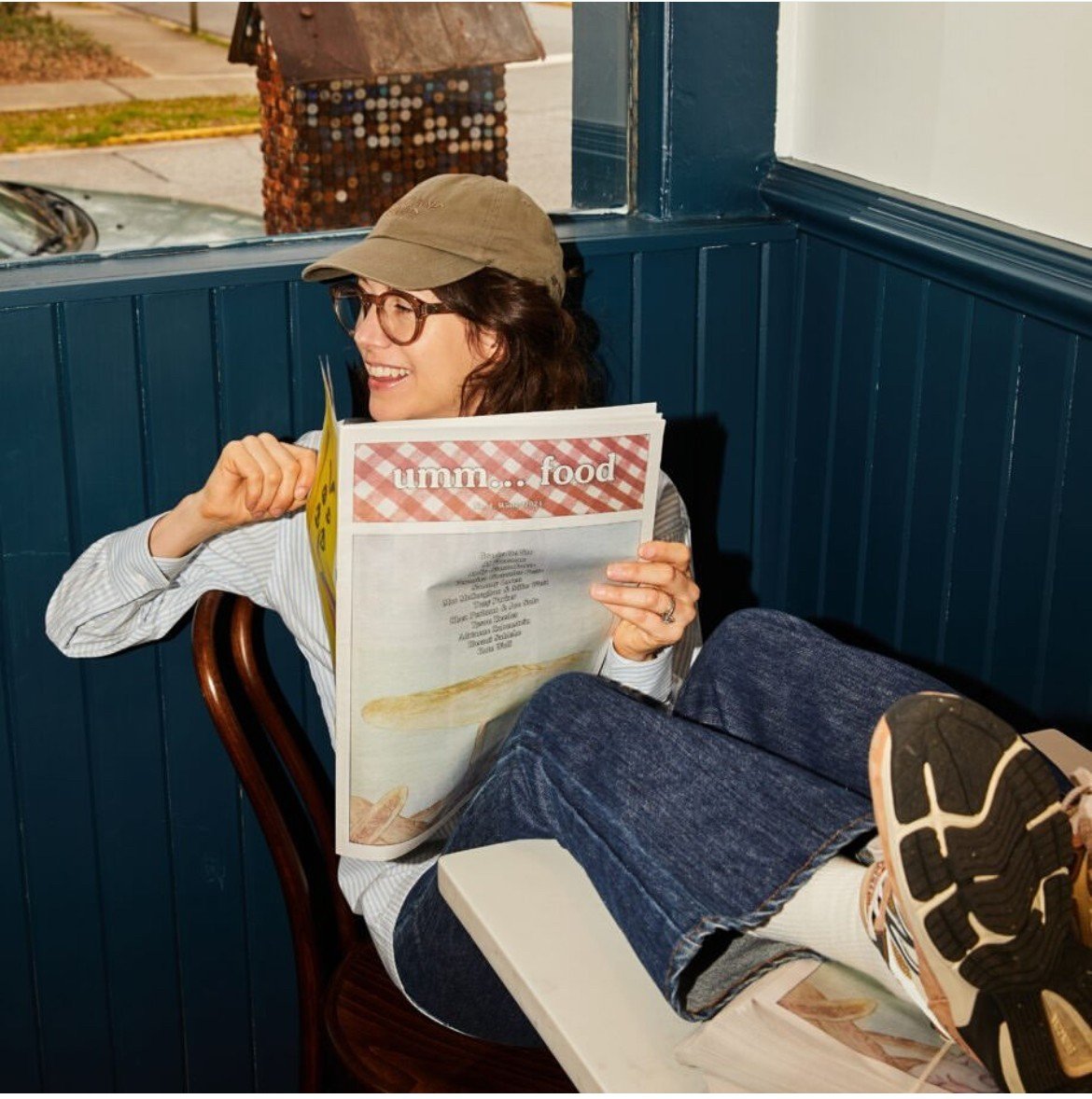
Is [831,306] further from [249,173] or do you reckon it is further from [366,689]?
[366,689]

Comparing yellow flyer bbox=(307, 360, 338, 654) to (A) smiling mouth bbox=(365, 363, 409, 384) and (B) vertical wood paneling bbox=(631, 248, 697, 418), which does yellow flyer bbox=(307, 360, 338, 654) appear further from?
(B) vertical wood paneling bbox=(631, 248, 697, 418)

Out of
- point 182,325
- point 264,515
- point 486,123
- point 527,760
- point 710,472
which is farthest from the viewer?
point 710,472

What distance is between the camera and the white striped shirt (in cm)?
168

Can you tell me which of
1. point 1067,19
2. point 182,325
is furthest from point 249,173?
point 1067,19

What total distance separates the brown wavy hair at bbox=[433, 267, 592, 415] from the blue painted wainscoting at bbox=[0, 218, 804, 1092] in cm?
30

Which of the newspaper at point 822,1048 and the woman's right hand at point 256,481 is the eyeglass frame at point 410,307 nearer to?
the woman's right hand at point 256,481

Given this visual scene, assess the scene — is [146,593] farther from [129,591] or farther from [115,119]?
[115,119]

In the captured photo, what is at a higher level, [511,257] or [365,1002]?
[511,257]

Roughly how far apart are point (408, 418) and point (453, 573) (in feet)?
1.06

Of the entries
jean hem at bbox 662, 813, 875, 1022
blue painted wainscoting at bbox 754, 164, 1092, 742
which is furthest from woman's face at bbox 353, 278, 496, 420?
jean hem at bbox 662, 813, 875, 1022

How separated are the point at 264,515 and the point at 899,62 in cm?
95

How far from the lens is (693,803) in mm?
1254

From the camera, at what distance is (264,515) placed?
5.28 feet

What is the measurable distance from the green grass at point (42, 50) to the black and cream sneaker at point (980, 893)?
126 cm
